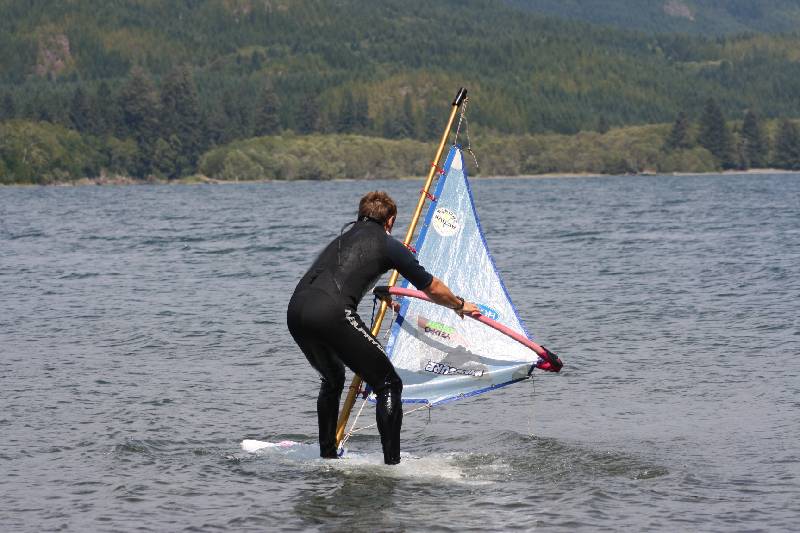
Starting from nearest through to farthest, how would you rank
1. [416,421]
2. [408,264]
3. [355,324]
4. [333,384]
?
[408,264], [355,324], [333,384], [416,421]

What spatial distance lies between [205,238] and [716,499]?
49793 millimetres

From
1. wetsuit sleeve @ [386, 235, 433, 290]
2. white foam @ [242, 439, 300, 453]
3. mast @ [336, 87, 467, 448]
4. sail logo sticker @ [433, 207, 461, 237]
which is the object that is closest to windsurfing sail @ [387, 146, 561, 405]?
sail logo sticker @ [433, 207, 461, 237]

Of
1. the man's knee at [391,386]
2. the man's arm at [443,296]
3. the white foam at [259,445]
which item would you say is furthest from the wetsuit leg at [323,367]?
the man's arm at [443,296]

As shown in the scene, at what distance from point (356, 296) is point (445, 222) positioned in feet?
6.07

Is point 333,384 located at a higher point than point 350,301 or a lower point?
lower

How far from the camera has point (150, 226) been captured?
245 ft

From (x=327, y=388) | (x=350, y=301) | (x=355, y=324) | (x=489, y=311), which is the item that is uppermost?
(x=350, y=301)

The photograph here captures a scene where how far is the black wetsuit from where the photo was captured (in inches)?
487

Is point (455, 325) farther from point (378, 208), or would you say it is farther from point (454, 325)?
point (378, 208)

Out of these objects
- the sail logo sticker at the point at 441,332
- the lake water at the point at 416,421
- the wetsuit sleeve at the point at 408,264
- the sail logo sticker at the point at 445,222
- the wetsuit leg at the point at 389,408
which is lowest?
the lake water at the point at 416,421

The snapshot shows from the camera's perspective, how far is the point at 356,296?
41.4 ft

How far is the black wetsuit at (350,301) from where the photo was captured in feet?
40.6

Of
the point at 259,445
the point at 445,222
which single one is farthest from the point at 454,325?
the point at 259,445

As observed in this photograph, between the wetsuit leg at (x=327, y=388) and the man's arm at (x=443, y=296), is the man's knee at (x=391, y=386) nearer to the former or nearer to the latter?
the wetsuit leg at (x=327, y=388)
